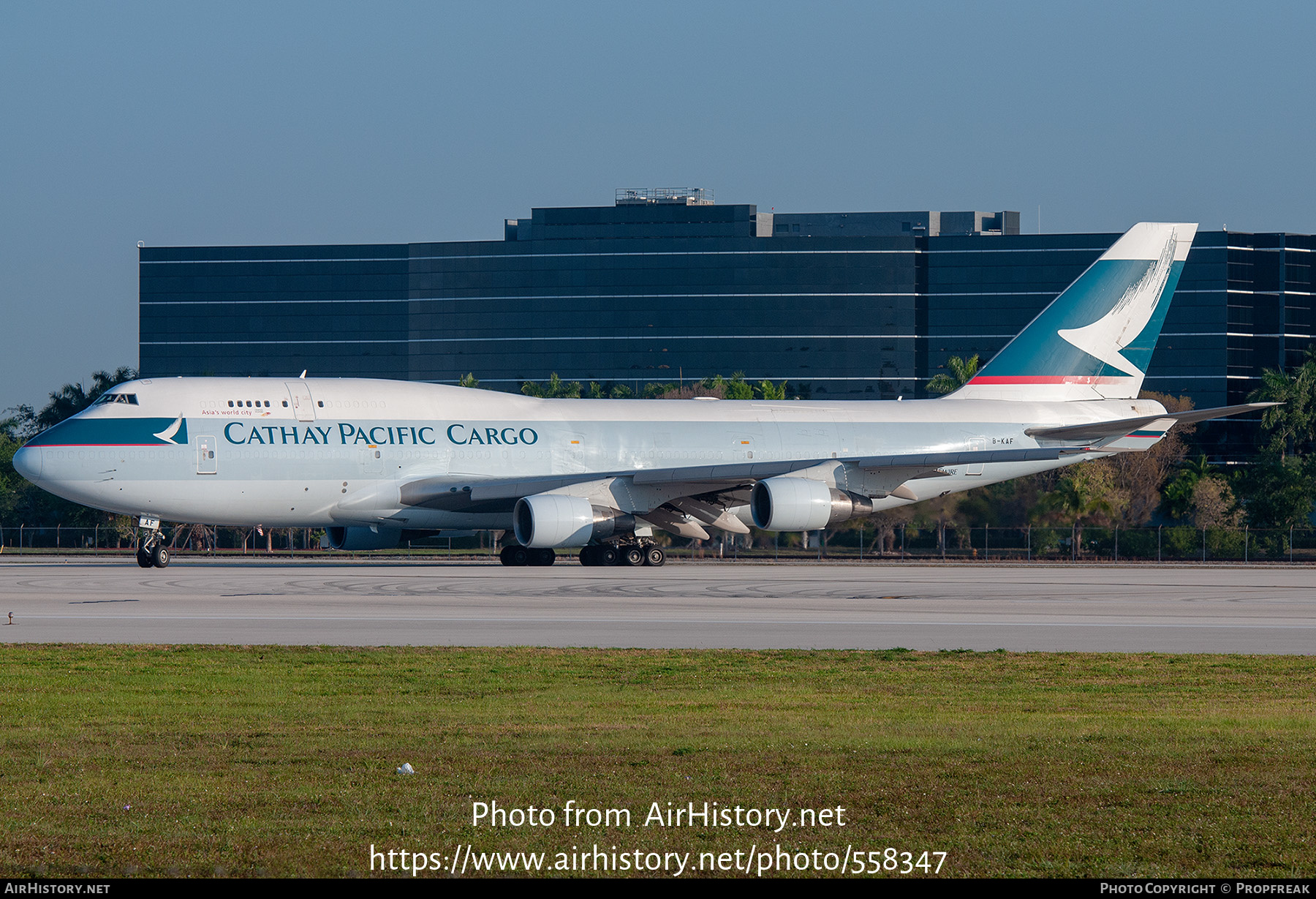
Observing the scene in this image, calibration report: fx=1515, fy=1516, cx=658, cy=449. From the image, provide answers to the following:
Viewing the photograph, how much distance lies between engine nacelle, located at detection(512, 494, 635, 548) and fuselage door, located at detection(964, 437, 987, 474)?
12.8 meters

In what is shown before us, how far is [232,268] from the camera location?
16475 cm

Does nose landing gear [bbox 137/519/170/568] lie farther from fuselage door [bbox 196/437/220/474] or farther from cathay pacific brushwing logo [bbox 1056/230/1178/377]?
cathay pacific brushwing logo [bbox 1056/230/1178/377]

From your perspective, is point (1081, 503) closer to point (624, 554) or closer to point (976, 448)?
point (976, 448)

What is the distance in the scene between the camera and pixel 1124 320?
50219 mm

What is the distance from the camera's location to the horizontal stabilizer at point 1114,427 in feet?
143

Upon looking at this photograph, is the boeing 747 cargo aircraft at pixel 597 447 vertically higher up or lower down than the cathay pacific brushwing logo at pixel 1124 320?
lower down

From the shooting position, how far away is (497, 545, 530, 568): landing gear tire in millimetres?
44062

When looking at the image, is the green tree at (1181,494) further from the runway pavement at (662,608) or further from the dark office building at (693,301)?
the dark office building at (693,301)

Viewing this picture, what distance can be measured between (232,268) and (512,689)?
15750 centimetres

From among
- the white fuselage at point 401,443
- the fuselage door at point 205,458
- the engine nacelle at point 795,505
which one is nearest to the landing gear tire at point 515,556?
the white fuselage at point 401,443

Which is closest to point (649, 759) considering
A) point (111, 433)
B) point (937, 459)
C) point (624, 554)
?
point (111, 433)

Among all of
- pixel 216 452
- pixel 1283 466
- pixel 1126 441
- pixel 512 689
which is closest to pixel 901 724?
pixel 512 689

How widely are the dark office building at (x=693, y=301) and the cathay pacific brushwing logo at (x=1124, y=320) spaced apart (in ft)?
317

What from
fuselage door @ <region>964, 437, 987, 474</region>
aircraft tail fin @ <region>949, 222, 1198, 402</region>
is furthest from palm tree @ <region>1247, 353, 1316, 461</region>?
fuselage door @ <region>964, 437, 987, 474</region>
